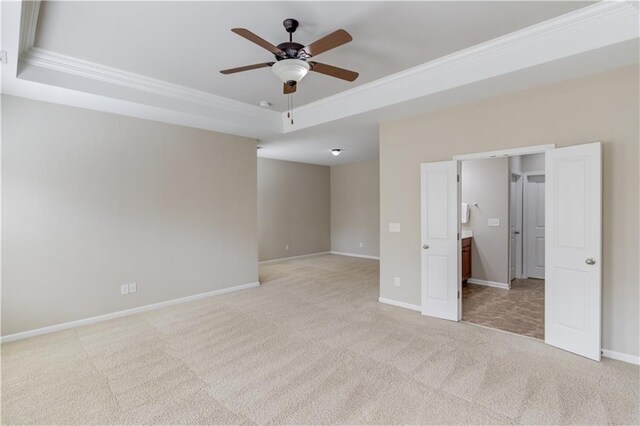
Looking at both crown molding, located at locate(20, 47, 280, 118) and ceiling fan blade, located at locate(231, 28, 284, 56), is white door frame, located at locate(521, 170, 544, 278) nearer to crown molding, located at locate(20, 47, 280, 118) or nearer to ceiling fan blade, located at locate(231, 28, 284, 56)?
crown molding, located at locate(20, 47, 280, 118)

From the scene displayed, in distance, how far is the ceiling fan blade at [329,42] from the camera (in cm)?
216

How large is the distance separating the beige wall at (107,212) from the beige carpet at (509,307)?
379 cm

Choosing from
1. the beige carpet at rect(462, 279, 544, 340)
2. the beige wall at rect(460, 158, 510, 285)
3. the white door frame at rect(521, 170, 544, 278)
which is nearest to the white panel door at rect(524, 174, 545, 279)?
the white door frame at rect(521, 170, 544, 278)

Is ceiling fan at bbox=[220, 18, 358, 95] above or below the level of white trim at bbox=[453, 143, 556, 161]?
above

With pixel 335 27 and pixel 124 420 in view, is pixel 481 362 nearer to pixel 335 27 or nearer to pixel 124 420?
pixel 124 420

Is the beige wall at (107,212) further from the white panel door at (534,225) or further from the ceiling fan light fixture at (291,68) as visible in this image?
the white panel door at (534,225)

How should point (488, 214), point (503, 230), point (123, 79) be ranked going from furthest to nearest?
point (488, 214) < point (503, 230) < point (123, 79)

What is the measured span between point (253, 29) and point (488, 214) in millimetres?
5031

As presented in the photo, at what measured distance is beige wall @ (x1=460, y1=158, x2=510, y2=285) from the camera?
5504 millimetres

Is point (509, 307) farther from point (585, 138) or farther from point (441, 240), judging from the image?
point (585, 138)

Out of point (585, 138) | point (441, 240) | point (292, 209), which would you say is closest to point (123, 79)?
point (441, 240)

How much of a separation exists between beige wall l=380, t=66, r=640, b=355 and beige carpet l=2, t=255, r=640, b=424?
59cm

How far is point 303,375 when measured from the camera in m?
2.66

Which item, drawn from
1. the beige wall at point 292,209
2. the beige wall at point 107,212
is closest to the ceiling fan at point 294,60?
the beige wall at point 107,212
